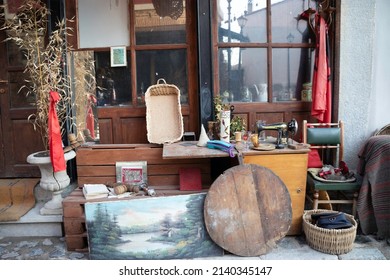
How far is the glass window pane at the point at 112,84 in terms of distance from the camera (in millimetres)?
4090

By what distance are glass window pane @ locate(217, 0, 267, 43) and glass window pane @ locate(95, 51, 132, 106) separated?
1.10 meters

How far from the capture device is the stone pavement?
3186 mm

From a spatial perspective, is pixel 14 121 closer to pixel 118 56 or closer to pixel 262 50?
pixel 118 56

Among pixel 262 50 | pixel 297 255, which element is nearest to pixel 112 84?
pixel 262 50

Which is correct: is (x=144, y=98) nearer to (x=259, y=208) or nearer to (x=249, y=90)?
(x=249, y=90)

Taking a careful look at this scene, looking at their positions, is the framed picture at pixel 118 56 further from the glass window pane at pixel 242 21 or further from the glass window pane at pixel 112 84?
the glass window pane at pixel 242 21

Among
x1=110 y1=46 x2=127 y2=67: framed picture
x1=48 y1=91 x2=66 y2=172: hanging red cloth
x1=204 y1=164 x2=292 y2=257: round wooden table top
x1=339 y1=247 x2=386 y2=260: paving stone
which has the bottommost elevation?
x1=339 y1=247 x2=386 y2=260: paving stone

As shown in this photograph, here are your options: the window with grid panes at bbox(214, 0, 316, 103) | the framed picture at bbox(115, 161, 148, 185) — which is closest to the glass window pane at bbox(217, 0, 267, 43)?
the window with grid panes at bbox(214, 0, 316, 103)

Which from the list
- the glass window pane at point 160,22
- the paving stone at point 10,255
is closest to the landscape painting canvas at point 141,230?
the paving stone at point 10,255

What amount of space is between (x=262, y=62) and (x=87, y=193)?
7.59ft

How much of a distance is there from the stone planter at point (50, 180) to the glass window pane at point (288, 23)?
2.54m

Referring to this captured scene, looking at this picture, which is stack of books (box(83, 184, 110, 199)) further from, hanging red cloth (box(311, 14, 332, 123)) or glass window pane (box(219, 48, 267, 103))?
hanging red cloth (box(311, 14, 332, 123))

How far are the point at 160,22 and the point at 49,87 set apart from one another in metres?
1.34

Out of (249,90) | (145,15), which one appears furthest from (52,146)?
(249,90)
